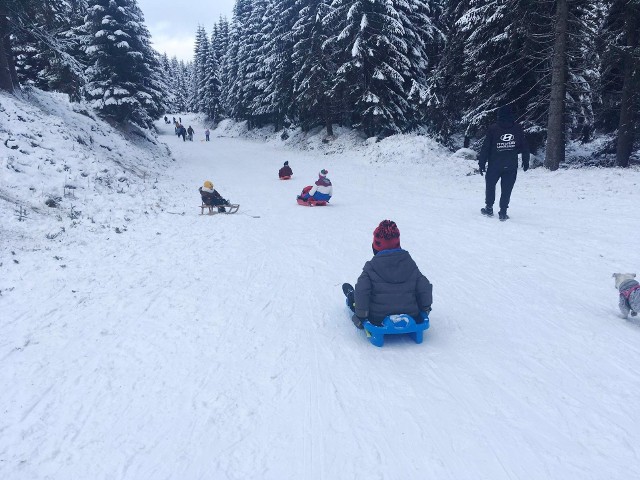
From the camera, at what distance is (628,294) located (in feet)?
14.6

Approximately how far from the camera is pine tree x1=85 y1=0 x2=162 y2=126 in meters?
21.6

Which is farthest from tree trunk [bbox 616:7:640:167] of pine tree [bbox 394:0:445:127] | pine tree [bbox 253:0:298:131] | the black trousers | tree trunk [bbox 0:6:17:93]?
pine tree [bbox 253:0:298:131]

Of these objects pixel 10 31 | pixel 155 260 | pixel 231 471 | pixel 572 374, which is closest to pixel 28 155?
pixel 155 260

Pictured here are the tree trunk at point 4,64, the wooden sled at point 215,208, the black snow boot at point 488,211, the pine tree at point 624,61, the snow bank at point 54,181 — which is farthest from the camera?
the tree trunk at point 4,64

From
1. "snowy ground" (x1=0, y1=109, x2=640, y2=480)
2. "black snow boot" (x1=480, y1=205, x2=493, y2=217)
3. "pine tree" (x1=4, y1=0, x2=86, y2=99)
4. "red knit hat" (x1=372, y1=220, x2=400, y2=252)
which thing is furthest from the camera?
"pine tree" (x1=4, y1=0, x2=86, y2=99)

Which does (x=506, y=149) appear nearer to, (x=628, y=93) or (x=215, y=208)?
(x=628, y=93)

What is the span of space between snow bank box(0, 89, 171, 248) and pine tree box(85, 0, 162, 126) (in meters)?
5.32

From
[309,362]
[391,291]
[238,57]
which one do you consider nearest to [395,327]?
[391,291]

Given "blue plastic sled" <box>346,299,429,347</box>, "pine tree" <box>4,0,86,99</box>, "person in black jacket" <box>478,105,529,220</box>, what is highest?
"pine tree" <box>4,0,86,99</box>

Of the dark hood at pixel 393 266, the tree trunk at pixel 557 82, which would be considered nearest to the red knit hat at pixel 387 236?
the dark hood at pixel 393 266

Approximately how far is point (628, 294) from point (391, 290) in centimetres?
278

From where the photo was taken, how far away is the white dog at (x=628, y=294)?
14.3 ft

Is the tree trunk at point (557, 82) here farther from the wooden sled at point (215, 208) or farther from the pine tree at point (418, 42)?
the wooden sled at point (215, 208)

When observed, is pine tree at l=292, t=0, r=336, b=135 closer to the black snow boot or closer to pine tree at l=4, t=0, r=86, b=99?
pine tree at l=4, t=0, r=86, b=99
